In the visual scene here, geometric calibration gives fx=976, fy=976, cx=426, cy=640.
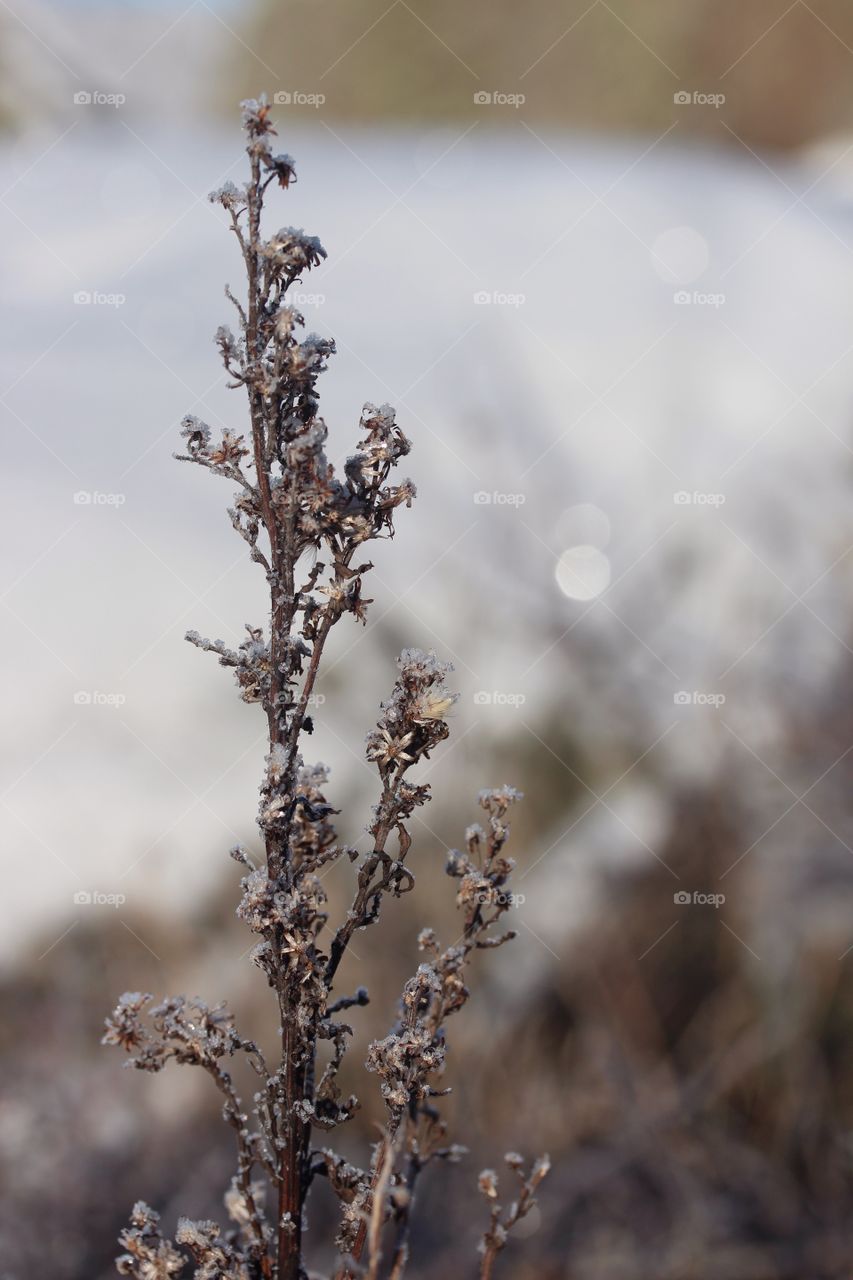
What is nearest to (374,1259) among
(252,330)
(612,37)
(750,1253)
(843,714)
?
(252,330)

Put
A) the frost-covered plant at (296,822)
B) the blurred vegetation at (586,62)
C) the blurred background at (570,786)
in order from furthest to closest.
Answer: the blurred vegetation at (586,62) → the blurred background at (570,786) → the frost-covered plant at (296,822)

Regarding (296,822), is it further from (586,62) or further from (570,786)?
(586,62)

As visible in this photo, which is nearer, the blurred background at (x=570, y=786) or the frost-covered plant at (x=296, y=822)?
the frost-covered plant at (x=296, y=822)

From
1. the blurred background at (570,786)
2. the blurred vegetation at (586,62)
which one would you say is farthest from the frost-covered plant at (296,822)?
the blurred vegetation at (586,62)

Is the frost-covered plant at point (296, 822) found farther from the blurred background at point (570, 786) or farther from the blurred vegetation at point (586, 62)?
the blurred vegetation at point (586, 62)

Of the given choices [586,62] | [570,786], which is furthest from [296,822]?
[586,62]

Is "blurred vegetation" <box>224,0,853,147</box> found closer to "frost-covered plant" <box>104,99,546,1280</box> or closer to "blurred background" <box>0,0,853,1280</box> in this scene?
"blurred background" <box>0,0,853,1280</box>
